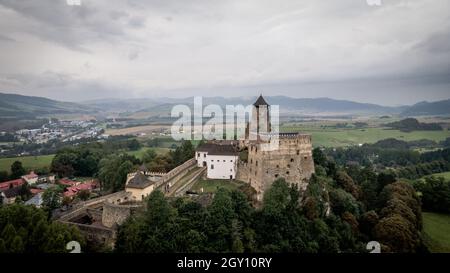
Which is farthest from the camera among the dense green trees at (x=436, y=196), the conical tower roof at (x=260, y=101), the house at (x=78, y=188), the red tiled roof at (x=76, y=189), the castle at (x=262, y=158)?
the dense green trees at (x=436, y=196)

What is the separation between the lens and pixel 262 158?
76.5 feet

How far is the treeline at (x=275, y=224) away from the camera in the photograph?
1820cm

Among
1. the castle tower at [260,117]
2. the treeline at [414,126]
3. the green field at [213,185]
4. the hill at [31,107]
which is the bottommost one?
the green field at [213,185]

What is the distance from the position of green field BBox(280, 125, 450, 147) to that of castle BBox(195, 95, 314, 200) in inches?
1943

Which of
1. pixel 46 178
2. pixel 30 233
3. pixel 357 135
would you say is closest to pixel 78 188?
pixel 46 178

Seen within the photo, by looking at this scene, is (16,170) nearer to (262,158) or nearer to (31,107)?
(262,158)

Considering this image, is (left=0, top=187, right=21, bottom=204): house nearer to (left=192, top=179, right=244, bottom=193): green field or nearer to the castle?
the castle

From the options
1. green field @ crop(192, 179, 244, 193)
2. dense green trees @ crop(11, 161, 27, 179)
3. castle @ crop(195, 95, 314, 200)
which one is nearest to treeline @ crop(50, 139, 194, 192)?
dense green trees @ crop(11, 161, 27, 179)

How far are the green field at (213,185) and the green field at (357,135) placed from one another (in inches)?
2043

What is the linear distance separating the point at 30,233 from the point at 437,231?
30542 millimetres

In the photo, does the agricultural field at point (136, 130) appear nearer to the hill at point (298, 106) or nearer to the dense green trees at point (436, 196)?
the hill at point (298, 106)

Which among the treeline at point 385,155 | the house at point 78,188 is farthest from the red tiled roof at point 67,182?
the treeline at point 385,155
